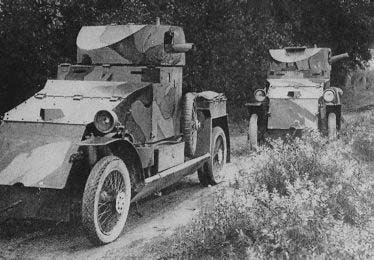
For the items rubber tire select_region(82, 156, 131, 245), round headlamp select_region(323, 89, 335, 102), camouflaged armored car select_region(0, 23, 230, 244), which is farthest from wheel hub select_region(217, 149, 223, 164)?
rubber tire select_region(82, 156, 131, 245)

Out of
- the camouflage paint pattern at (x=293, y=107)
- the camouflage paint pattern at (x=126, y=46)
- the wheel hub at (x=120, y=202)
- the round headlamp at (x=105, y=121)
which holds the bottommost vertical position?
the wheel hub at (x=120, y=202)

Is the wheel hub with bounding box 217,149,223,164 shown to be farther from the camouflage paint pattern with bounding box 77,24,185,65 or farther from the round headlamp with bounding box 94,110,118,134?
the round headlamp with bounding box 94,110,118,134

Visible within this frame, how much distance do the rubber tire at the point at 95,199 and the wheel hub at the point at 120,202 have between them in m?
0.18

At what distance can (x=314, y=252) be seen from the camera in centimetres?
407

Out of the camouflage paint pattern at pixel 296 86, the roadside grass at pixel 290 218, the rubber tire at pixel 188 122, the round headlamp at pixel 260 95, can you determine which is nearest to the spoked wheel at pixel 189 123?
the rubber tire at pixel 188 122

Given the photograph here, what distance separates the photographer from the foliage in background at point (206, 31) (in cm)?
1225

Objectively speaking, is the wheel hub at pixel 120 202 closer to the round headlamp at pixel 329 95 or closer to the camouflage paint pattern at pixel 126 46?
the camouflage paint pattern at pixel 126 46

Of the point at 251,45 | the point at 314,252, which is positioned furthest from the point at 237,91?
the point at 314,252

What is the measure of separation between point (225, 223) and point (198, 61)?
424 inches

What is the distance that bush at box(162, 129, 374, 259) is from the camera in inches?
167

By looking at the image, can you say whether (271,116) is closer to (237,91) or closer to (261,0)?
(237,91)

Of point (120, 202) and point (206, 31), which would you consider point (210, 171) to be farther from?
point (206, 31)

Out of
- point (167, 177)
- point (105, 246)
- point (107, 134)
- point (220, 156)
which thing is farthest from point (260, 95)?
point (105, 246)

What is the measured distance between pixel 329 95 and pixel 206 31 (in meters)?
5.35
